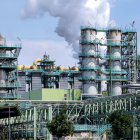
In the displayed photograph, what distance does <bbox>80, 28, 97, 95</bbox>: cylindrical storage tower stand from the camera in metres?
102

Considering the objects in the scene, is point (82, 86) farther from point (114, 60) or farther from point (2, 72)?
point (2, 72)

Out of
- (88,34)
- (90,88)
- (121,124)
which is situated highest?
(88,34)

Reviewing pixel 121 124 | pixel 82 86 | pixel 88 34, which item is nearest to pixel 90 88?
pixel 82 86

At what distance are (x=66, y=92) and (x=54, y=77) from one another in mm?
17991

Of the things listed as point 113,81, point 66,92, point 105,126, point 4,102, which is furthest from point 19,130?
point 113,81

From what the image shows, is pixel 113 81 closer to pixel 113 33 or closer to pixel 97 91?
pixel 97 91

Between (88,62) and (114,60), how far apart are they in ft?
23.9

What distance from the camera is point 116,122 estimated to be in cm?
6059

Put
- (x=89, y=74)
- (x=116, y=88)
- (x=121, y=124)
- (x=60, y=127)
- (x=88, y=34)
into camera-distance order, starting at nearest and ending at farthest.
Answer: (x=121, y=124) → (x=60, y=127) → (x=89, y=74) → (x=88, y=34) → (x=116, y=88)

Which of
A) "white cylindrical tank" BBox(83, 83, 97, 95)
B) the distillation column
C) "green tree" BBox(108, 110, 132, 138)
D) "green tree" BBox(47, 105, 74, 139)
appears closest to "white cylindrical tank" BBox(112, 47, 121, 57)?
"white cylindrical tank" BBox(83, 83, 97, 95)

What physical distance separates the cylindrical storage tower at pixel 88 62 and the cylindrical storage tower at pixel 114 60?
165 inches

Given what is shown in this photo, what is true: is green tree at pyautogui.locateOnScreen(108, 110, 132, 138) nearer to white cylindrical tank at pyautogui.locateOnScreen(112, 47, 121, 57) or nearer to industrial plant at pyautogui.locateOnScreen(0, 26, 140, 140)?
industrial plant at pyautogui.locateOnScreen(0, 26, 140, 140)

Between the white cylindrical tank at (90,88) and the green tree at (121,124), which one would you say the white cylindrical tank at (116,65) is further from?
the green tree at (121,124)

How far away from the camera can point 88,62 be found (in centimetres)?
10281
